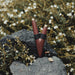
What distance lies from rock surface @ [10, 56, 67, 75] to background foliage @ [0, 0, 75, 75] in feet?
1.02

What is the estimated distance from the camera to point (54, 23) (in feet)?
10.9

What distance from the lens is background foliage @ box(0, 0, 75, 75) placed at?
300 centimetres

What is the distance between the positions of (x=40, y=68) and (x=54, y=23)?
1.17 meters

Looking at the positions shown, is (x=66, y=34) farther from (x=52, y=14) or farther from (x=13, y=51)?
(x=13, y=51)

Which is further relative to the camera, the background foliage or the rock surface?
the background foliage

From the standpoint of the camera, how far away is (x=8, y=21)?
3.50 m

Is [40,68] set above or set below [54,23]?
below

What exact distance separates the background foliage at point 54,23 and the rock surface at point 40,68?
312 millimetres

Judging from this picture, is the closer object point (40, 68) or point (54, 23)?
point (40, 68)

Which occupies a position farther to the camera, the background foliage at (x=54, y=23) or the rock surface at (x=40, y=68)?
the background foliage at (x=54, y=23)

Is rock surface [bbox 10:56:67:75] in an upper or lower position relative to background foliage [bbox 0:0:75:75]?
lower

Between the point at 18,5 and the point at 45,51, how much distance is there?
1.79 metres

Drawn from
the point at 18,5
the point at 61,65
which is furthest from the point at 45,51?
the point at 18,5

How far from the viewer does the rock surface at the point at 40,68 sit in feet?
8.02
